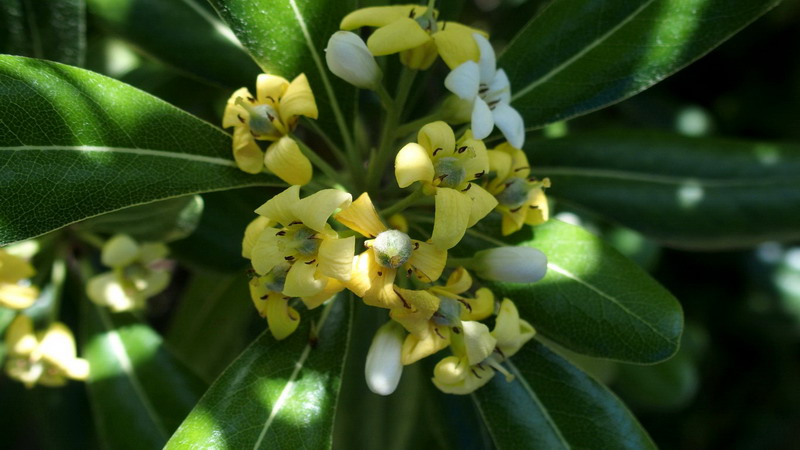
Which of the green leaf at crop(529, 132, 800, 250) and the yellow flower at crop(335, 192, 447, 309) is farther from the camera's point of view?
the green leaf at crop(529, 132, 800, 250)

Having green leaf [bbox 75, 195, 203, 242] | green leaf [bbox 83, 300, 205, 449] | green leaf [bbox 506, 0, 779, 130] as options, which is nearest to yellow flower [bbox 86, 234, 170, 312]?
green leaf [bbox 75, 195, 203, 242]

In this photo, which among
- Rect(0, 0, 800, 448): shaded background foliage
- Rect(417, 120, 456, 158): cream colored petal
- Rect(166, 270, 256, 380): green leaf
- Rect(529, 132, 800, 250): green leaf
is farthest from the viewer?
Rect(166, 270, 256, 380): green leaf

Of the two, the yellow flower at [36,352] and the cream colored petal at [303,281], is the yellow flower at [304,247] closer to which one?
the cream colored petal at [303,281]

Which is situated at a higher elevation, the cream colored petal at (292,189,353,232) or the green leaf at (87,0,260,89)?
the green leaf at (87,0,260,89)

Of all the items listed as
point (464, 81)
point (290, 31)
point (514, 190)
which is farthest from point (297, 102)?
point (514, 190)

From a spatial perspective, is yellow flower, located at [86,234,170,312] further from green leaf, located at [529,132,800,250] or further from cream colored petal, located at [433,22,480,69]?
green leaf, located at [529,132,800,250]

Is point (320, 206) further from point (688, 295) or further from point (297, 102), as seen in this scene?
point (688, 295)
